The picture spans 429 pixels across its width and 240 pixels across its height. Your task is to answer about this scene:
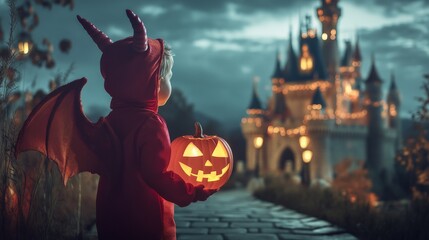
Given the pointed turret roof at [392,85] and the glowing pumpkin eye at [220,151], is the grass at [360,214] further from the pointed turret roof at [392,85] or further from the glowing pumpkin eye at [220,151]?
the pointed turret roof at [392,85]

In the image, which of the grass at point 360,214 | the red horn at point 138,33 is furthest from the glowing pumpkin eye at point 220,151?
the grass at point 360,214

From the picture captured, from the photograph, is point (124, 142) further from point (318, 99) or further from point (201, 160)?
point (318, 99)

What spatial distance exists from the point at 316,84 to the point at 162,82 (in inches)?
1129

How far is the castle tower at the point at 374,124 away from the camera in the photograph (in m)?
33.6

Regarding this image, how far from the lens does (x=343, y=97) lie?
33.5m

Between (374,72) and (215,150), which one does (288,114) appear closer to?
(374,72)

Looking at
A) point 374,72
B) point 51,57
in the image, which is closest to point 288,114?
point 374,72

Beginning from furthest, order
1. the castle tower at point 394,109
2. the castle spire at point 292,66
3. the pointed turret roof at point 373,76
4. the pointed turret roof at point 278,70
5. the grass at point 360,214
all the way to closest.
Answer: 1. the castle tower at point 394,109
2. the pointed turret roof at point 373,76
3. the pointed turret roof at point 278,70
4. the castle spire at point 292,66
5. the grass at point 360,214

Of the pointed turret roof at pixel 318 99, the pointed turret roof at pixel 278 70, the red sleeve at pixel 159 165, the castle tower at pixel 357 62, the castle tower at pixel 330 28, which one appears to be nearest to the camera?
the red sleeve at pixel 159 165

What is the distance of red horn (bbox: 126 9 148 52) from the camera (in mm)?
3375

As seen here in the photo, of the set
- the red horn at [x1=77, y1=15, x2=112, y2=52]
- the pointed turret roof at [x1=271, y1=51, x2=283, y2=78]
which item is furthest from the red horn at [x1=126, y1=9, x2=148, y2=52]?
the pointed turret roof at [x1=271, y1=51, x2=283, y2=78]

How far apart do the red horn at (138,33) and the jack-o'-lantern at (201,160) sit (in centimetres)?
76

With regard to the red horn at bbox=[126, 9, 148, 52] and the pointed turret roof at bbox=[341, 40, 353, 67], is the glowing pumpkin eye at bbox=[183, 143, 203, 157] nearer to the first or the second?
the red horn at bbox=[126, 9, 148, 52]

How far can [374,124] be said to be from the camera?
3428 centimetres
